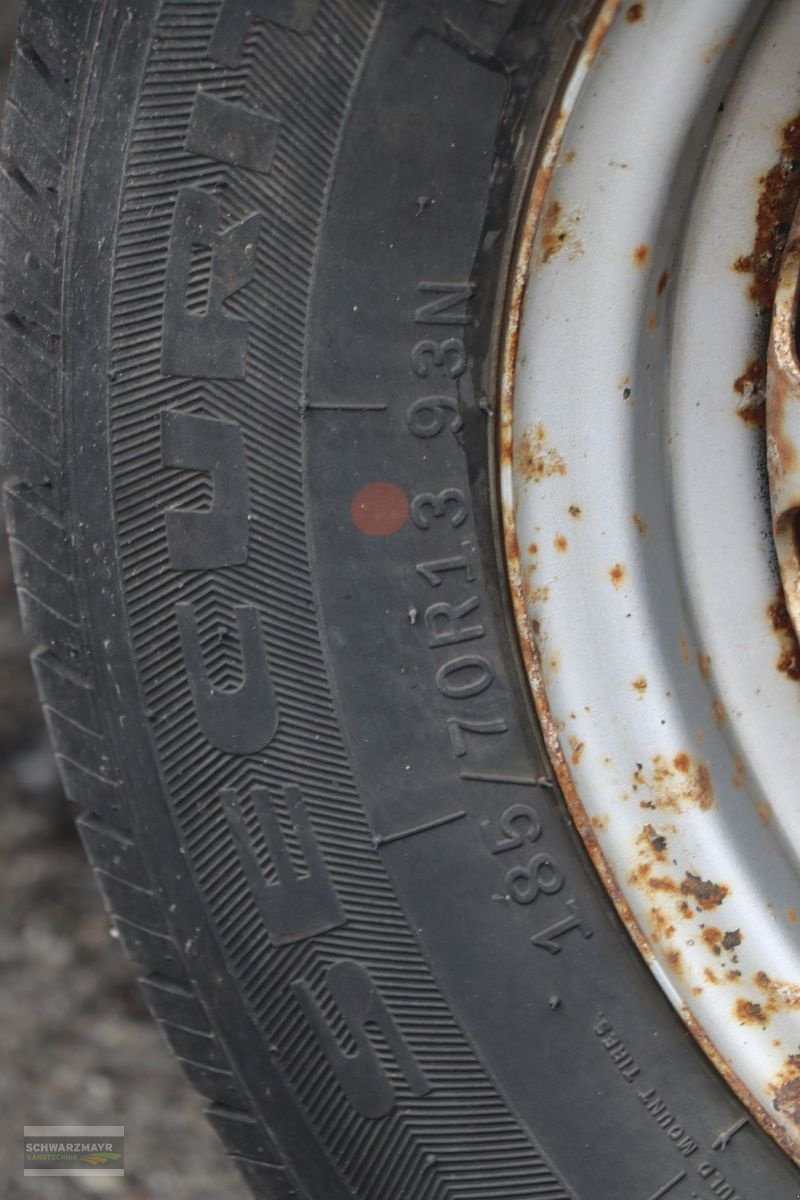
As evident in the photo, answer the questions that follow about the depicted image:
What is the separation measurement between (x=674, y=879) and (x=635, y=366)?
36 centimetres

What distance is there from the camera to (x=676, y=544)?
91 centimetres

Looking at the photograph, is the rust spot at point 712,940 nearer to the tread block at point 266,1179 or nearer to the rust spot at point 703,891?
the rust spot at point 703,891

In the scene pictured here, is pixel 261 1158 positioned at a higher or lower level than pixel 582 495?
lower

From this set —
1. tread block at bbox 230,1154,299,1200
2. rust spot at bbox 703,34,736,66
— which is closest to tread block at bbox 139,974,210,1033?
tread block at bbox 230,1154,299,1200

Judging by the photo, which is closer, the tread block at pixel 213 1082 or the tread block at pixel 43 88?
the tread block at pixel 43 88

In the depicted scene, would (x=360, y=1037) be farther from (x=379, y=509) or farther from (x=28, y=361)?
(x=28, y=361)

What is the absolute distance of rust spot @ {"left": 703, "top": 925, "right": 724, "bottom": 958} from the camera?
2.93 feet

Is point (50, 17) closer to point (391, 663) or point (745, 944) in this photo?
point (391, 663)

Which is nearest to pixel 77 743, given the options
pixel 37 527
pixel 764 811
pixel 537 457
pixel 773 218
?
pixel 37 527

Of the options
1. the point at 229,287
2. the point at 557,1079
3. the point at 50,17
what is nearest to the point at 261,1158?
the point at 557,1079

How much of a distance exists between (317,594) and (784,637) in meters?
0.34

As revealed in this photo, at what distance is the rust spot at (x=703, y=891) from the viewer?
0.89 m

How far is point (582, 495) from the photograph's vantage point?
87 centimetres

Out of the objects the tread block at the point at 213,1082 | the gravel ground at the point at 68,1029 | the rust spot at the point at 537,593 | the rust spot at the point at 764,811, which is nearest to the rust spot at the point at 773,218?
the rust spot at the point at 537,593
